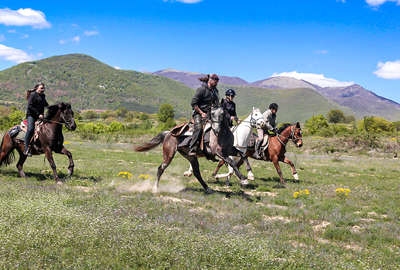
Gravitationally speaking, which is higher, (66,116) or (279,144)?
(66,116)

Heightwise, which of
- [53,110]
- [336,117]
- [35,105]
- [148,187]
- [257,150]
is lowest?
[148,187]

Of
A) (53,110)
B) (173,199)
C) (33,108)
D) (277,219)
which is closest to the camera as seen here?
(277,219)

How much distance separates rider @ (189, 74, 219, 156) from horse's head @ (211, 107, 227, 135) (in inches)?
12.5

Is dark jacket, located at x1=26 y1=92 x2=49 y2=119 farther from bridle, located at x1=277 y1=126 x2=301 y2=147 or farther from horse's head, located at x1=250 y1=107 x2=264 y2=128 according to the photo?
bridle, located at x1=277 y1=126 x2=301 y2=147

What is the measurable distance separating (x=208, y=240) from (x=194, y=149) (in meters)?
5.35

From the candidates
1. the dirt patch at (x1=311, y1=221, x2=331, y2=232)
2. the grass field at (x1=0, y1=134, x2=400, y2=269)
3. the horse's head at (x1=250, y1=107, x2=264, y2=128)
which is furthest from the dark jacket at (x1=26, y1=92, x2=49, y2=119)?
the dirt patch at (x1=311, y1=221, x2=331, y2=232)

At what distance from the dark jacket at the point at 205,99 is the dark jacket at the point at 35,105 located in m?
5.88

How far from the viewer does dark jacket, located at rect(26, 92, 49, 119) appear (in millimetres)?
12109

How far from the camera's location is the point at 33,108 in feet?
39.9

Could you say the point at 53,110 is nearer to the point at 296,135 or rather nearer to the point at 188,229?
the point at 188,229

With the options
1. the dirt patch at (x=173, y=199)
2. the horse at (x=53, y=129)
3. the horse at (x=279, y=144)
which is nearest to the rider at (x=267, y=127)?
the horse at (x=279, y=144)

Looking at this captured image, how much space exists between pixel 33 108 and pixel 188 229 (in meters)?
8.41

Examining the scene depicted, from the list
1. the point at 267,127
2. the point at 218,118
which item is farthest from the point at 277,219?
the point at 267,127

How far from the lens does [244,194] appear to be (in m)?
11.7
